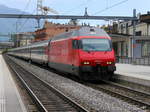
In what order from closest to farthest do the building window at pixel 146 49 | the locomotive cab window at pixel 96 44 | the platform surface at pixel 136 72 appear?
the locomotive cab window at pixel 96 44 < the platform surface at pixel 136 72 < the building window at pixel 146 49

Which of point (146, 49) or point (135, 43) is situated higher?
point (135, 43)

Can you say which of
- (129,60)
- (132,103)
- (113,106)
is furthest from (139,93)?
(129,60)

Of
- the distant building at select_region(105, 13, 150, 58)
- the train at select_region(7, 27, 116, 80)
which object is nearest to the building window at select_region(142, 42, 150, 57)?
the distant building at select_region(105, 13, 150, 58)

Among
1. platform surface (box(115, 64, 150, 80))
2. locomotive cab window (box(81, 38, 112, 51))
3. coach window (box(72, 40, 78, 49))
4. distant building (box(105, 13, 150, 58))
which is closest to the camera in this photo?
locomotive cab window (box(81, 38, 112, 51))

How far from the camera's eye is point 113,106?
11.5 meters

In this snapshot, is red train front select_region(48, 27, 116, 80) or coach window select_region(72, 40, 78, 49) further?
coach window select_region(72, 40, 78, 49)

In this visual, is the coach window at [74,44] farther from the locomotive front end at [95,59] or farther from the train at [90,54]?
the locomotive front end at [95,59]

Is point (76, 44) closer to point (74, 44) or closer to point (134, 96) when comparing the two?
point (74, 44)

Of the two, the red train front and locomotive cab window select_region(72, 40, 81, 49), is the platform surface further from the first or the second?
locomotive cab window select_region(72, 40, 81, 49)

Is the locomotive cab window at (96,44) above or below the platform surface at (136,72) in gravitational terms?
above

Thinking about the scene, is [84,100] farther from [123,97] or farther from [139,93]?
[139,93]

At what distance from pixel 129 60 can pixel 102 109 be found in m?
30.6

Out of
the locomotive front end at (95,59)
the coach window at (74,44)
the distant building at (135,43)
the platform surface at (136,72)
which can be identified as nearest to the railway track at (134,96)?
the locomotive front end at (95,59)

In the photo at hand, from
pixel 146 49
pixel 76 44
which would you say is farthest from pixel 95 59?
pixel 146 49
